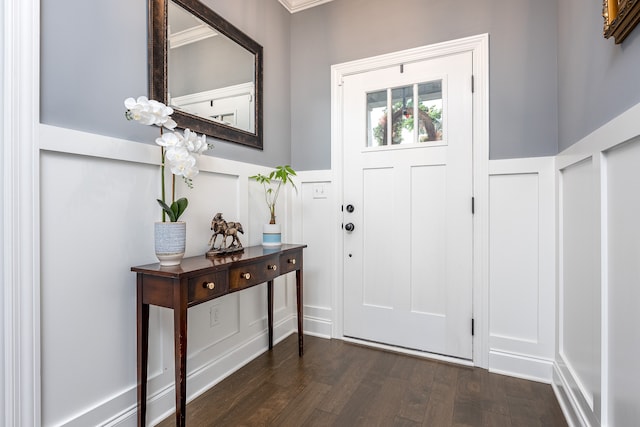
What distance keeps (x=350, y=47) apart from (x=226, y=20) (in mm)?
938

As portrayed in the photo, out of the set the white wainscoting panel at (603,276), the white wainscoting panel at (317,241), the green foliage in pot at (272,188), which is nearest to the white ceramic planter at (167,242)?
the green foliage in pot at (272,188)

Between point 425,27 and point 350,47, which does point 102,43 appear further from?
point 425,27

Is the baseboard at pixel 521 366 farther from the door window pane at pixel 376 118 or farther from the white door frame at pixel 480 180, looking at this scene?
the door window pane at pixel 376 118

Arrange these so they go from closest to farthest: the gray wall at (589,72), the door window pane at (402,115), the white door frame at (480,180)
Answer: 1. the gray wall at (589,72)
2. the white door frame at (480,180)
3. the door window pane at (402,115)

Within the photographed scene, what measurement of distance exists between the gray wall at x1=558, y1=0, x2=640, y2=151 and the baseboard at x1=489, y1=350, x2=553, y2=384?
4.14 ft

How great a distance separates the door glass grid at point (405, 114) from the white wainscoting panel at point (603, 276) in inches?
32.4

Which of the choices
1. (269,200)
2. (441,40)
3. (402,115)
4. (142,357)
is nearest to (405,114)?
(402,115)

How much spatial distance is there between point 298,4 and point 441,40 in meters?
1.22

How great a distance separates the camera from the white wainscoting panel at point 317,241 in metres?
2.56

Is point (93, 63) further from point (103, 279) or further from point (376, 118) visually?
point (376, 118)

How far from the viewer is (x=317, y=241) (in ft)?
8.59

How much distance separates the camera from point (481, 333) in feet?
6.79

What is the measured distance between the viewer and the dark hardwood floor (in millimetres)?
1569

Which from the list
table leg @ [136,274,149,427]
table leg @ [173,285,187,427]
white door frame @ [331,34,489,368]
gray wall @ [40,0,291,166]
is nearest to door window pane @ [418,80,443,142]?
white door frame @ [331,34,489,368]
